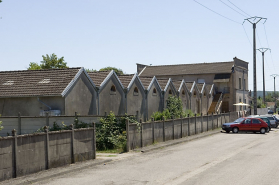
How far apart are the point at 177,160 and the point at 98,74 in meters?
19.7

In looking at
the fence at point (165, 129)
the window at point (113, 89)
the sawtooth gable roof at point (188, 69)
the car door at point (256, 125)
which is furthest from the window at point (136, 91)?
the sawtooth gable roof at point (188, 69)

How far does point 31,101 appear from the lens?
3039 cm

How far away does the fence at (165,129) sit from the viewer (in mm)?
22242

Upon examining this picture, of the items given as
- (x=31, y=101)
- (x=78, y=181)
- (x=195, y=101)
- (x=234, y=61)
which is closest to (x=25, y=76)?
(x=31, y=101)

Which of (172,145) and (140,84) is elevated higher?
(140,84)

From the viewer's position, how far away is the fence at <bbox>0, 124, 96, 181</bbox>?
42.3 ft

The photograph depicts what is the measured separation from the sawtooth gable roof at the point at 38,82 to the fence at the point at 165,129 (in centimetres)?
783

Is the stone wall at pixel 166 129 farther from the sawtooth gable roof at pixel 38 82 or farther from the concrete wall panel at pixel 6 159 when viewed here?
the concrete wall panel at pixel 6 159

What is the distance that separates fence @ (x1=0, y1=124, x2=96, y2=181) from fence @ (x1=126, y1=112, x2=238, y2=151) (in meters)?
4.26

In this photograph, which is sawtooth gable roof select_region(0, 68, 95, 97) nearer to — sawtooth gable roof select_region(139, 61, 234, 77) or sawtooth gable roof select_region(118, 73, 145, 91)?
sawtooth gable roof select_region(118, 73, 145, 91)

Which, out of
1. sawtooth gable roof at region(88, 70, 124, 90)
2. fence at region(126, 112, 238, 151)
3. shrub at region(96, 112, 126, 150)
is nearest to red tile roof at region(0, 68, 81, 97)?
sawtooth gable roof at region(88, 70, 124, 90)

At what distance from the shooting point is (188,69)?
72250mm

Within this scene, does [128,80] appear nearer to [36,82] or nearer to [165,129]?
[36,82]

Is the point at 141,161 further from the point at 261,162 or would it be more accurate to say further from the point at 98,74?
the point at 98,74
